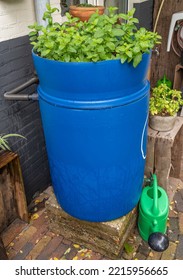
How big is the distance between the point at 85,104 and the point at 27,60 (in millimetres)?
843

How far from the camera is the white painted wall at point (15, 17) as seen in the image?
5.60 ft

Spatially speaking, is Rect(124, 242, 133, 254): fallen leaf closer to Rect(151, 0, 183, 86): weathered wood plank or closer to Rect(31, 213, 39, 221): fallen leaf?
Rect(31, 213, 39, 221): fallen leaf

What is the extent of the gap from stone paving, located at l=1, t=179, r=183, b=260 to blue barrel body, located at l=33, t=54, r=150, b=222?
1.16 feet

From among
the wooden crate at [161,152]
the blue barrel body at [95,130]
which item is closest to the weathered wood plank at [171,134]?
the wooden crate at [161,152]

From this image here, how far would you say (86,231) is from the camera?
1924 millimetres

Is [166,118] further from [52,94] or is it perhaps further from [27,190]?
[27,190]

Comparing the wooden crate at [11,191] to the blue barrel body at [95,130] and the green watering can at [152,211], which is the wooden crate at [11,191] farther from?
the green watering can at [152,211]

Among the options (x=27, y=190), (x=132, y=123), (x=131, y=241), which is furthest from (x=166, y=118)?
(x=27, y=190)

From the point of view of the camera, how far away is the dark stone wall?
1839 mm

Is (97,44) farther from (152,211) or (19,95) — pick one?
(152,211)

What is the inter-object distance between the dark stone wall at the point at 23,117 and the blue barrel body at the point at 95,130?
1.42 ft

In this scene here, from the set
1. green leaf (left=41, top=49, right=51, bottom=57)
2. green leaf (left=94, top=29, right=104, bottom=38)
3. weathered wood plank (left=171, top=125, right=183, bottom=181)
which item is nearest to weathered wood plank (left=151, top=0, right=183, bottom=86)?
weathered wood plank (left=171, top=125, right=183, bottom=181)

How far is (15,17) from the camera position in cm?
179
